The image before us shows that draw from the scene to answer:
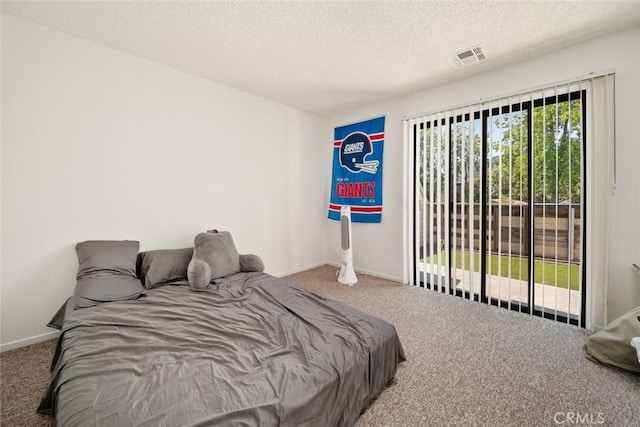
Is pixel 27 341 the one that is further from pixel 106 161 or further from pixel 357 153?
pixel 357 153

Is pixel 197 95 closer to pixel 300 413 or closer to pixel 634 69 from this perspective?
pixel 300 413

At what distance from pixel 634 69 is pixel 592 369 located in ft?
7.91

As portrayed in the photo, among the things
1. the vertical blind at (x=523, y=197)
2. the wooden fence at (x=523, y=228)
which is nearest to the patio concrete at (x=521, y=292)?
the vertical blind at (x=523, y=197)

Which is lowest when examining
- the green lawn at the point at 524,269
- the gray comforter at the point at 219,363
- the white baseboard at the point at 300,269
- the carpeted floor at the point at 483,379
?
the carpeted floor at the point at 483,379

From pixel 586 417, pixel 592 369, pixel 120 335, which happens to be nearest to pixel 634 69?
pixel 592 369

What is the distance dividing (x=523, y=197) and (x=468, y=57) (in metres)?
1.52

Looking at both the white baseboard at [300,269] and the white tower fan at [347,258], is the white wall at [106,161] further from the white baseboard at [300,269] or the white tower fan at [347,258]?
the white tower fan at [347,258]

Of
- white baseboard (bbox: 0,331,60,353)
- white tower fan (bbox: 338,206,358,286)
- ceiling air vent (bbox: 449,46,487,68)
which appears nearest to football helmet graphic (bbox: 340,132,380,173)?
white tower fan (bbox: 338,206,358,286)

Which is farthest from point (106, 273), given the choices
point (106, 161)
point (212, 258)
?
point (106, 161)

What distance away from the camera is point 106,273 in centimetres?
220

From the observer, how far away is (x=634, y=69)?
7.18 feet

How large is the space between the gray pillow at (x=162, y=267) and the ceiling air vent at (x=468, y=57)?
342cm

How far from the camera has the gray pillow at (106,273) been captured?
2020 mm

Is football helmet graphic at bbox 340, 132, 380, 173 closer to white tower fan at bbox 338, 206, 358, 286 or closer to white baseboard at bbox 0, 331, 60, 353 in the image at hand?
white tower fan at bbox 338, 206, 358, 286
